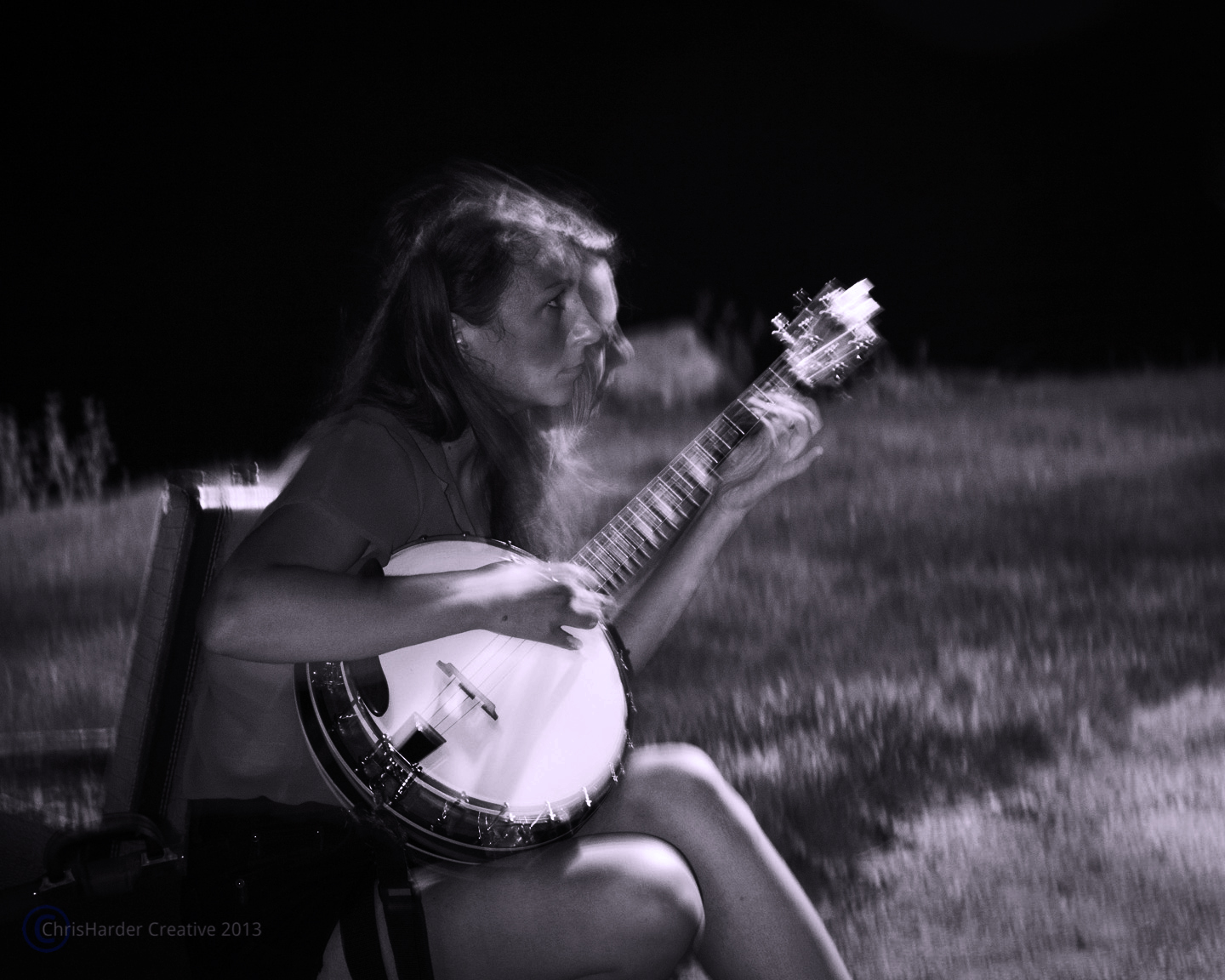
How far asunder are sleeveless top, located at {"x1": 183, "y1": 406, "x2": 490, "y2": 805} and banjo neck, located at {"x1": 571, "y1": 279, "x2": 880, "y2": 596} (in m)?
0.22

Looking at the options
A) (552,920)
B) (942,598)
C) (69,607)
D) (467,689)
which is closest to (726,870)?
(552,920)

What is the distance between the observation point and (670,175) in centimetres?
295

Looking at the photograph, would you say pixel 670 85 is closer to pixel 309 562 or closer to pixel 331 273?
pixel 331 273

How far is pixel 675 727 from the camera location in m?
2.40

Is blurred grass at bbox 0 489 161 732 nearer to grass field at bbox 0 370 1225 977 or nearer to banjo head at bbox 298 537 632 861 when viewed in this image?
grass field at bbox 0 370 1225 977

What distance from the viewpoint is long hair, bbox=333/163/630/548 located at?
4.16 ft

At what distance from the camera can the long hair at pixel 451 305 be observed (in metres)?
1.27

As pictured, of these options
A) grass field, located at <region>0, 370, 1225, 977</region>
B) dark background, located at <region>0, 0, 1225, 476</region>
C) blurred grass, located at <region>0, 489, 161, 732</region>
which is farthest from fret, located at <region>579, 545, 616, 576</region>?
dark background, located at <region>0, 0, 1225, 476</region>

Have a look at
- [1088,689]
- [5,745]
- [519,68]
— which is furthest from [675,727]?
[519,68]

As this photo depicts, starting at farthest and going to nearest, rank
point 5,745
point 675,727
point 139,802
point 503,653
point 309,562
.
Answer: point 675,727 → point 5,745 → point 139,802 → point 503,653 → point 309,562

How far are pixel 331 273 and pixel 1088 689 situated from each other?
1.93 metres

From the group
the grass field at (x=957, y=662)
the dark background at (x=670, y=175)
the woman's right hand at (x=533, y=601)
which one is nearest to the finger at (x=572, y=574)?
the woman's right hand at (x=533, y=601)

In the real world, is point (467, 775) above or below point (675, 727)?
above

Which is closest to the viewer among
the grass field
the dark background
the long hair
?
the long hair
